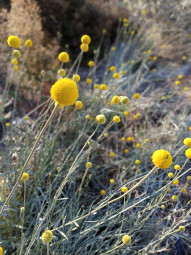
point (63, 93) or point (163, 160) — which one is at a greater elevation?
point (63, 93)

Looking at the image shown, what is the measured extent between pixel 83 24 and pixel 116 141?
3.34 meters

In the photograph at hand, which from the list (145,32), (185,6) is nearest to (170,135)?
(145,32)

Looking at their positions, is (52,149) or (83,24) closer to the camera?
(52,149)

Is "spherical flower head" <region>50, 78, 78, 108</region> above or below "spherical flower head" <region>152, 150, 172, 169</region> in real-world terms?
above

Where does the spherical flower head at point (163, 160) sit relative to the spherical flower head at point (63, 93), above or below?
below

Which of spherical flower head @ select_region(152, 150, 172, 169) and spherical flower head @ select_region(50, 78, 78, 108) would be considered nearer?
spherical flower head @ select_region(50, 78, 78, 108)

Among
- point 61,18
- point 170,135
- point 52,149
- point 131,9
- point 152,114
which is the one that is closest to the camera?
point 52,149

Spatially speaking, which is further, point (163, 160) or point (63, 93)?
point (163, 160)

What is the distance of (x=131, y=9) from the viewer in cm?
649

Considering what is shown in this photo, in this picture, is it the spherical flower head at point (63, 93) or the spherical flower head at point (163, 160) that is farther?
the spherical flower head at point (163, 160)

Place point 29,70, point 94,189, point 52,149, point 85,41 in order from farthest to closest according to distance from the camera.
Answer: point 29,70 < point 94,189 < point 52,149 < point 85,41

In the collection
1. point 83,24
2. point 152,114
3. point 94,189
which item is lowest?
point 94,189

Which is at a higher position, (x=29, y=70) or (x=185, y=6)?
(x=185, y=6)

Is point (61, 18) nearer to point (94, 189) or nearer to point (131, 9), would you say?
point (131, 9)
